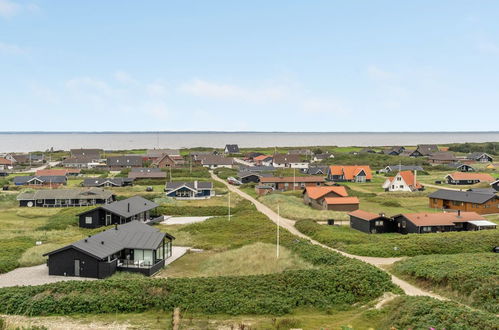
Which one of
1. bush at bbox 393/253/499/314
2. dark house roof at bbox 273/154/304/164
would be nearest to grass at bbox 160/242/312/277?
bush at bbox 393/253/499/314

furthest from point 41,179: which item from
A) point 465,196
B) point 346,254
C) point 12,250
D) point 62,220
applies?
point 465,196

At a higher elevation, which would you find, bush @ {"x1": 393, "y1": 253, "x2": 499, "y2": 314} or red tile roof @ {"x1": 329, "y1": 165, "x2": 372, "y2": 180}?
red tile roof @ {"x1": 329, "y1": 165, "x2": 372, "y2": 180}

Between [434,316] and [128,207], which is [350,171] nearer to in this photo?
[128,207]

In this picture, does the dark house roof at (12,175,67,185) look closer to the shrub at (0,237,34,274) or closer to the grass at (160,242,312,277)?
the shrub at (0,237,34,274)

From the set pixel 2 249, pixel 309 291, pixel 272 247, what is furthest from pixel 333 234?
pixel 2 249

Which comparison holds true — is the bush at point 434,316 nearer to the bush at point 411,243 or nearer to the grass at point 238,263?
the grass at point 238,263

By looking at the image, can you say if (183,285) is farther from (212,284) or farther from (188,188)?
(188,188)

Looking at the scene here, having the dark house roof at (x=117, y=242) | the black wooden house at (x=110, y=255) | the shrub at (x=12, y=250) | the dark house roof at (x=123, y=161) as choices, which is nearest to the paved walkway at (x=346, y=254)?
the black wooden house at (x=110, y=255)

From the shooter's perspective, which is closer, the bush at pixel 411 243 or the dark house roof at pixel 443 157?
the bush at pixel 411 243
